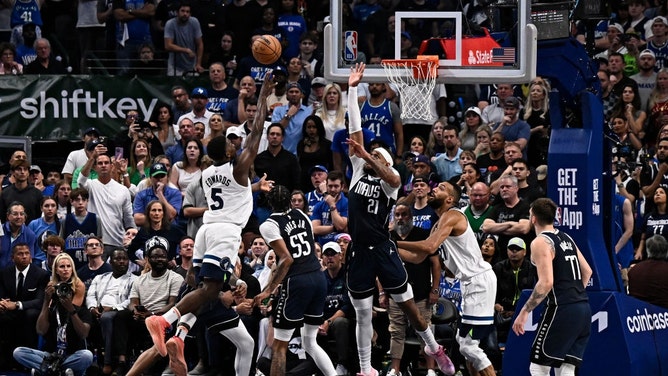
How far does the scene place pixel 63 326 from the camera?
62.0 ft

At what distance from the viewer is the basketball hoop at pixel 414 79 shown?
16.0 metres

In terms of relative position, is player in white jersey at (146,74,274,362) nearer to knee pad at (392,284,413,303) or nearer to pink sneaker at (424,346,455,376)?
knee pad at (392,284,413,303)

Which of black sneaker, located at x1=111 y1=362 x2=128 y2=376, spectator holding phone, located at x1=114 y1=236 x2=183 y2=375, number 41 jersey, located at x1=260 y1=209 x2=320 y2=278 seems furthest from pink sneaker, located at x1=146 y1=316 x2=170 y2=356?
black sneaker, located at x1=111 y1=362 x2=128 y2=376

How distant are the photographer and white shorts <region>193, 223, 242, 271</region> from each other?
335 cm

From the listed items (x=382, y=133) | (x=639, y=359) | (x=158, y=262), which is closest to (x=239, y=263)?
(x=158, y=262)

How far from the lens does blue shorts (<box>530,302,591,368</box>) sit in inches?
563

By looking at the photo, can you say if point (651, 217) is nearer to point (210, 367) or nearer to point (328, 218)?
point (328, 218)

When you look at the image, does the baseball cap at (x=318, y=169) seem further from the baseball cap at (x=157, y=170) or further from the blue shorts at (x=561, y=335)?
the blue shorts at (x=561, y=335)

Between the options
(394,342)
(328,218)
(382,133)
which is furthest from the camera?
(382,133)

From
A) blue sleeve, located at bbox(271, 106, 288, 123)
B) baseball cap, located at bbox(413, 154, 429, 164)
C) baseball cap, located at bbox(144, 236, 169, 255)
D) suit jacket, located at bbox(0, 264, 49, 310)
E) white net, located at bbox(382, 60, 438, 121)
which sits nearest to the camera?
white net, located at bbox(382, 60, 438, 121)

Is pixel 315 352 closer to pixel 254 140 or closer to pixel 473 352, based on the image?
pixel 473 352

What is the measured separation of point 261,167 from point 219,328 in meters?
5.09

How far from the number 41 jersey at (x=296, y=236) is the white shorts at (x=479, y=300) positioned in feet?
5.79

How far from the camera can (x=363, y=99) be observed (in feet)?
72.0
